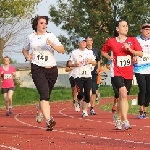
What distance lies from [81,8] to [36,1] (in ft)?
59.1

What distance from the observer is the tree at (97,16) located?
2264 inches

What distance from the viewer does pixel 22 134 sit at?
10875 mm

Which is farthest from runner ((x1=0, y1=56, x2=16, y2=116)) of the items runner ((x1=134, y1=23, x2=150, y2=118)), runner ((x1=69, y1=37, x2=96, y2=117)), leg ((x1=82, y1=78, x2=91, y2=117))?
runner ((x1=134, y1=23, x2=150, y2=118))

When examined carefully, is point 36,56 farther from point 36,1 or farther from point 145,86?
point 36,1

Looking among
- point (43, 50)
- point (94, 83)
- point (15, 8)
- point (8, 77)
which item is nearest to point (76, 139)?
point (43, 50)

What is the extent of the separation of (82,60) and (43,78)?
206 inches

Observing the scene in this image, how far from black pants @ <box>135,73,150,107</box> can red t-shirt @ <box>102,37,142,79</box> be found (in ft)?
10.9

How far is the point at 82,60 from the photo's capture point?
16.2 meters

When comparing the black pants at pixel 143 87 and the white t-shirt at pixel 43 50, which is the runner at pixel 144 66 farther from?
the white t-shirt at pixel 43 50

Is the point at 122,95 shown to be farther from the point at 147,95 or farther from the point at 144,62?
the point at 147,95

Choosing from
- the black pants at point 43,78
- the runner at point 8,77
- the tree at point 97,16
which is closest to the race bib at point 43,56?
the black pants at point 43,78

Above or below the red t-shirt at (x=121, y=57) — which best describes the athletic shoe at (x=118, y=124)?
below

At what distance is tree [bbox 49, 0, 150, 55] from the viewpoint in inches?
2264

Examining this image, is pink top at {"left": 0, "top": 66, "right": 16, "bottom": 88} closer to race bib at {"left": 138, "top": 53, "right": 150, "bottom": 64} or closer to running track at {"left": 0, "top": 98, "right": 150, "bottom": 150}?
race bib at {"left": 138, "top": 53, "right": 150, "bottom": 64}
